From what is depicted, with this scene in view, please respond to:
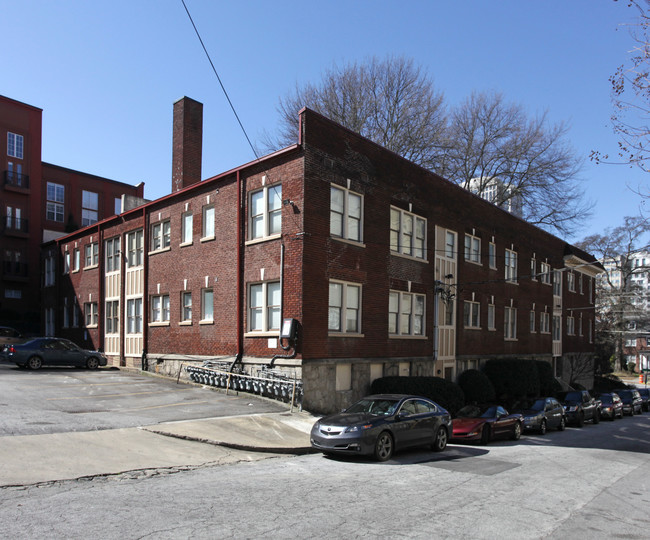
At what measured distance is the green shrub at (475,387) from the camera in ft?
86.7

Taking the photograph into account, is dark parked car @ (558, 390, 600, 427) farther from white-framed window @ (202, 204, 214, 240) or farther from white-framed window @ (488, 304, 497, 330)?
white-framed window @ (202, 204, 214, 240)

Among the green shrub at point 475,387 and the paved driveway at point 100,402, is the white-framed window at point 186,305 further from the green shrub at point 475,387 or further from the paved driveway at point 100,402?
the green shrub at point 475,387

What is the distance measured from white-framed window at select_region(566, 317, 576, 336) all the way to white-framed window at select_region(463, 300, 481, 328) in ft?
55.1

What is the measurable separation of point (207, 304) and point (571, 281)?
3272 centimetres

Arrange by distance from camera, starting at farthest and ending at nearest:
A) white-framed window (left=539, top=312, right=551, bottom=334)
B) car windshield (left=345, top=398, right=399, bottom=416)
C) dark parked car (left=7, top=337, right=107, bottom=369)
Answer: white-framed window (left=539, top=312, right=551, bottom=334) → dark parked car (left=7, top=337, right=107, bottom=369) → car windshield (left=345, top=398, right=399, bottom=416)

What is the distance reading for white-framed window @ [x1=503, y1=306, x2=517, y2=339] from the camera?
33250mm

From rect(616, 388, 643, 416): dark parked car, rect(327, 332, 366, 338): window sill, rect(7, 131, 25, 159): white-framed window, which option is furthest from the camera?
rect(7, 131, 25, 159): white-framed window

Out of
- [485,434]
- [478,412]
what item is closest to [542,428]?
[478,412]

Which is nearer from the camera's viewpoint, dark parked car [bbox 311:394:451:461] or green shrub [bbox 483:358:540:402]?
dark parked car [bbox 311:394:451:461]

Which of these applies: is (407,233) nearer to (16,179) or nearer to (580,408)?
(580,408)

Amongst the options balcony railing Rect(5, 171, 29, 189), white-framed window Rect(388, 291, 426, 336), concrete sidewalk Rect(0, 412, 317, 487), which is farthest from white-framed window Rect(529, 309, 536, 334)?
balcony railing Rect(5, 171, 29, 189)

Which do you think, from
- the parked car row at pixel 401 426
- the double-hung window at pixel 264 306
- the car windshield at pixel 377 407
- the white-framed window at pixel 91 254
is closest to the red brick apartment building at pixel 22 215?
the white-framed window at pixel 91 254

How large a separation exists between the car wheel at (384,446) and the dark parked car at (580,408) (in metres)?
16.3

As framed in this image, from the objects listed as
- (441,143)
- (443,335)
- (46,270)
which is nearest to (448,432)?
(443,335)
